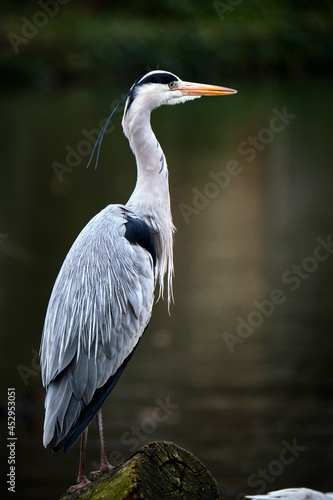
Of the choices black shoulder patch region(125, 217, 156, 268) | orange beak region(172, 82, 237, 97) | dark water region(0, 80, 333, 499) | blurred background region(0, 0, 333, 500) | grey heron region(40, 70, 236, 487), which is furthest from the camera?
blurred background region(0, 0, 333, 500)

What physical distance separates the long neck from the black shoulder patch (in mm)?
174

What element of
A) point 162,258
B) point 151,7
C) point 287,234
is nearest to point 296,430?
point 162,258

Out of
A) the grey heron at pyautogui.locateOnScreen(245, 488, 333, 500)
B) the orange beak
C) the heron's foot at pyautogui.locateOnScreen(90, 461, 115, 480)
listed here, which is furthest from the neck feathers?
the grey heron at pyautogui.locateOnScreen(245, 488, 333, 500)

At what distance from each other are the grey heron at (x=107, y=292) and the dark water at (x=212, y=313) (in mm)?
3398

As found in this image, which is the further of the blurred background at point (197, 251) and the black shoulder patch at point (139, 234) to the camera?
the blurred background at point (197, 251)

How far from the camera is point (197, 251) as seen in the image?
15.2 metres

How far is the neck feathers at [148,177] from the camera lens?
540 centimetres

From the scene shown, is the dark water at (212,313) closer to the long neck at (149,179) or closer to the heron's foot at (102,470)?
the long neck at (149,179)

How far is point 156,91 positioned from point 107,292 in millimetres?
1368

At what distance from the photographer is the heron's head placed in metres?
5.40

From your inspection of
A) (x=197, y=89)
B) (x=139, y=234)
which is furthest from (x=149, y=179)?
(x=197, y=89)

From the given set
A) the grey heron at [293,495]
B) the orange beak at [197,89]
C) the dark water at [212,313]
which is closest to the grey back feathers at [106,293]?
the orange beak at [197,89]

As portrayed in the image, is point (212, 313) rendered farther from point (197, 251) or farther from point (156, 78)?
point (156, 78)

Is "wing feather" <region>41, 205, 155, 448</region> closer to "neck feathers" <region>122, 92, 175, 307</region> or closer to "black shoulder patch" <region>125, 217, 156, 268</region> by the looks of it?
"black shoulder patch" <region>125, 217, 156, 268</region>
